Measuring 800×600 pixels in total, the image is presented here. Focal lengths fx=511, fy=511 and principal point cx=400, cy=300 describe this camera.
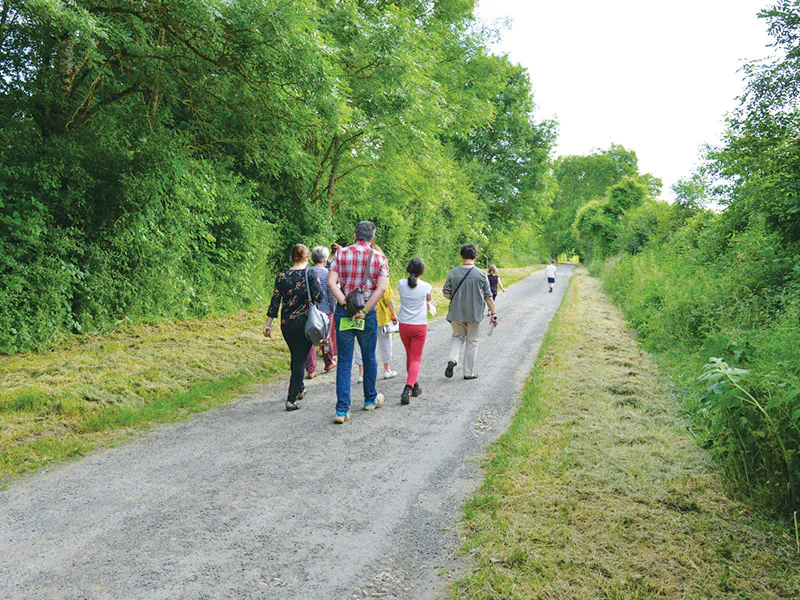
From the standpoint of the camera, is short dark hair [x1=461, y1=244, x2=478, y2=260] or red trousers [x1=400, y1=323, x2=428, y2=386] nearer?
red trousers [x1=400, y1=323, x2=428, y2=386]

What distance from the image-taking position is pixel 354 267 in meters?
5.96

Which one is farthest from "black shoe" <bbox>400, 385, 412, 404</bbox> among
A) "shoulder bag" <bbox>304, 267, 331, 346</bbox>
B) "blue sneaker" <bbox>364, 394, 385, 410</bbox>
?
"shoulder bag" <bbox>304, 267, 331, 346</bbox>

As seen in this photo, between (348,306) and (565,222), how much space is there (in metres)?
80.2

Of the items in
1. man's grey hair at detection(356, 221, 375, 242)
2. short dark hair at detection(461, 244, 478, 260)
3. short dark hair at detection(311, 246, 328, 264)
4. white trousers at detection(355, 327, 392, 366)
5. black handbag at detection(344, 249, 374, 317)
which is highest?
man's grey hair at detection(356, 221, 375, 242)

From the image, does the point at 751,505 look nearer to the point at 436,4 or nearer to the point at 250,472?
the point at 250,472

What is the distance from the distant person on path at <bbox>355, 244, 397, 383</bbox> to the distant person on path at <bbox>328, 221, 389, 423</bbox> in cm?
64

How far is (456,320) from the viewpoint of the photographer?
313 inches

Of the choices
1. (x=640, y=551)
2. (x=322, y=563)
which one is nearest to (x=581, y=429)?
(x=640, y=551)

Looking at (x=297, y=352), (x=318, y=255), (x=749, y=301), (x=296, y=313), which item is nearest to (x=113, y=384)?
(x=297, y=352)

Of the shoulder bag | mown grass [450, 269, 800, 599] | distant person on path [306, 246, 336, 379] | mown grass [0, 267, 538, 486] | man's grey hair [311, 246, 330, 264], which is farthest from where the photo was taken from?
man's grey hair [311, 246, 330, 264]

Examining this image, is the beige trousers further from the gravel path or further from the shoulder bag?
the shoulder bag

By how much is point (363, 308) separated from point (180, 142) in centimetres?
670

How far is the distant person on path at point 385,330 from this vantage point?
6848 millimetres

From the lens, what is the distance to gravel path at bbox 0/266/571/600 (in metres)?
2.94
